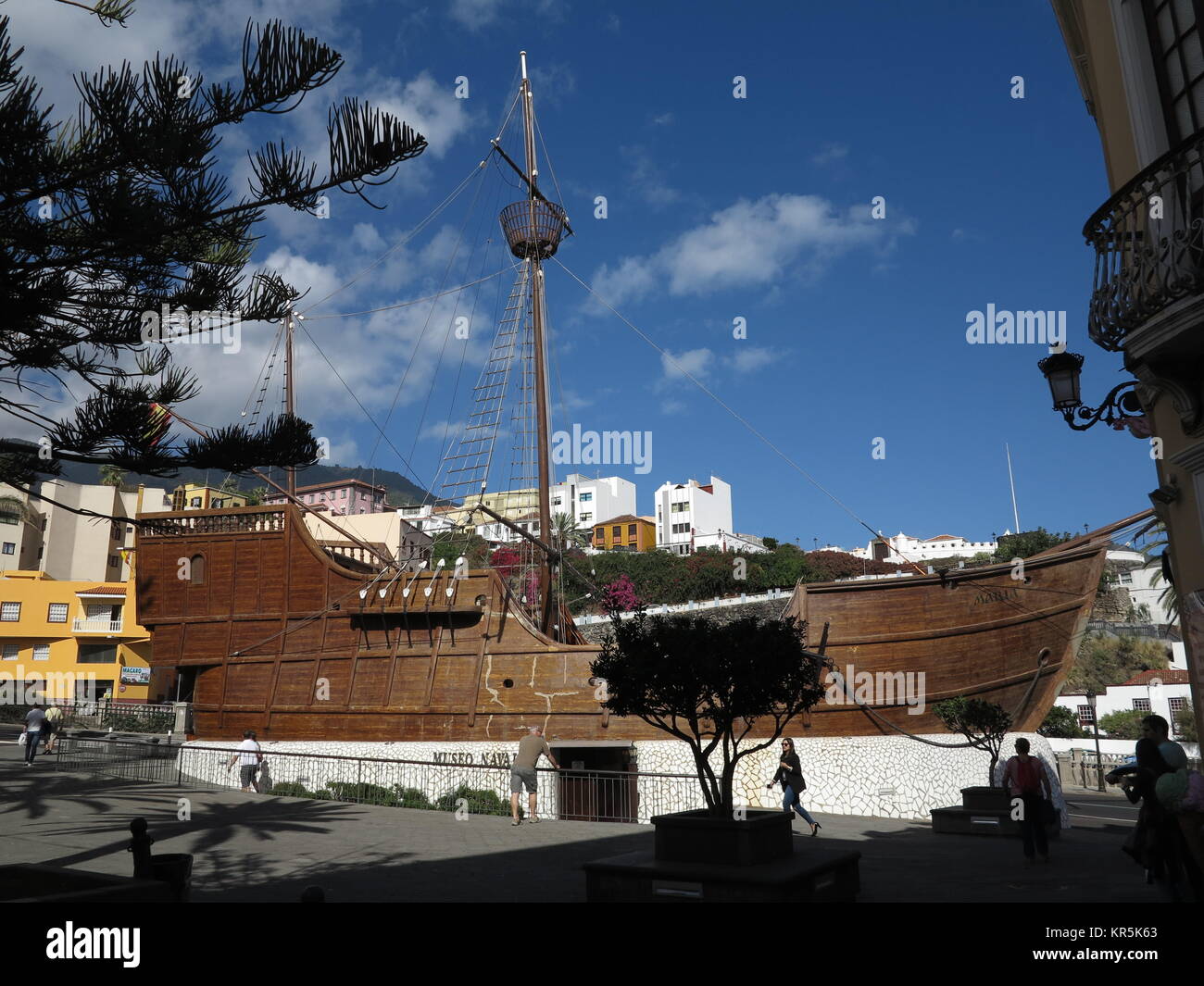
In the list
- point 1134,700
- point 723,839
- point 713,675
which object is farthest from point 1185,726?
point 723,839

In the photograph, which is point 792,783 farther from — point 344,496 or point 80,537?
point 344,496

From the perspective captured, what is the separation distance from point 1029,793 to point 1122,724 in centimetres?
4392

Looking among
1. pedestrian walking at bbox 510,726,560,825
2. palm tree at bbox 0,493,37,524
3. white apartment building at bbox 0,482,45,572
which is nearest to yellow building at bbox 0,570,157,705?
palm tree at bbox 0,493,37,524

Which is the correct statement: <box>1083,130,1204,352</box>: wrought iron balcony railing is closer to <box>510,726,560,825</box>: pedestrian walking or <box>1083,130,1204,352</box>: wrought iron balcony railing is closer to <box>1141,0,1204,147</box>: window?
<box>1141,0,1204,147</box>: window

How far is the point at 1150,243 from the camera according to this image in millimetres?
5496

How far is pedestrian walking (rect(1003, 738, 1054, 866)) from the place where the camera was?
8008mm

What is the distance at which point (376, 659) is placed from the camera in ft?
60.6

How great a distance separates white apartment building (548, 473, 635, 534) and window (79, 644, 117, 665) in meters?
57.8

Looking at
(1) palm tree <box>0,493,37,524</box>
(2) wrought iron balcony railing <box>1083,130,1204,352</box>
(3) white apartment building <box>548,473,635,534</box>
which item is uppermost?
(3) white apartment building <box>548,473,635,534</box>

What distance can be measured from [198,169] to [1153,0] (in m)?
7.18
